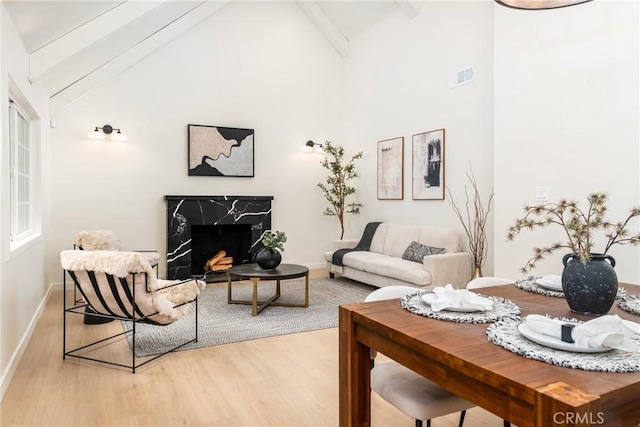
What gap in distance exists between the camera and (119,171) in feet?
18.8

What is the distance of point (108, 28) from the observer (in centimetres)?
368

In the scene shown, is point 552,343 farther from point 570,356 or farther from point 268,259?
point 268,259

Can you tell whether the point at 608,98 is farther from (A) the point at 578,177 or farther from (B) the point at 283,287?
(B) the point at 283,287

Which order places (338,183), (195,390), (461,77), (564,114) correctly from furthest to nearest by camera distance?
(338,183) → (461,77) → (564,114) → (195,390)

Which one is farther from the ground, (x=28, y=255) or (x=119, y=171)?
(x=119, y=171)

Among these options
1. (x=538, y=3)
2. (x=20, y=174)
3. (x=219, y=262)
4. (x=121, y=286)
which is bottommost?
(x=219, y=262)

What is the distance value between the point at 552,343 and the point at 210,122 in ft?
19.4

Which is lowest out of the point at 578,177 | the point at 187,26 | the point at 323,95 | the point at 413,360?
the point at 413,360

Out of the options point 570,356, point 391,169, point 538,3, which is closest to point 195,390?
point 570,356

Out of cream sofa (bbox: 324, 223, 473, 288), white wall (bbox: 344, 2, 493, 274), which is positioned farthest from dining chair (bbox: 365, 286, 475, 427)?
white wall (bbox: 344, 2, 493, 274)

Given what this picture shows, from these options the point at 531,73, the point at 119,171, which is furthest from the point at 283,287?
the point at 531,73

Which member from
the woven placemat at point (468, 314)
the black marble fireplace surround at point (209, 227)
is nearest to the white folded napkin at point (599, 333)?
the woven placemat at point (468, 314)

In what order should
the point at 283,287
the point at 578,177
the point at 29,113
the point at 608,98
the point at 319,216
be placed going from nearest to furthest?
the point at 608,98 → the point at 578,177 → the point at 29,113 → the point at 283,287 → the point at 319,216

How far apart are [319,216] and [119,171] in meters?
3.16
